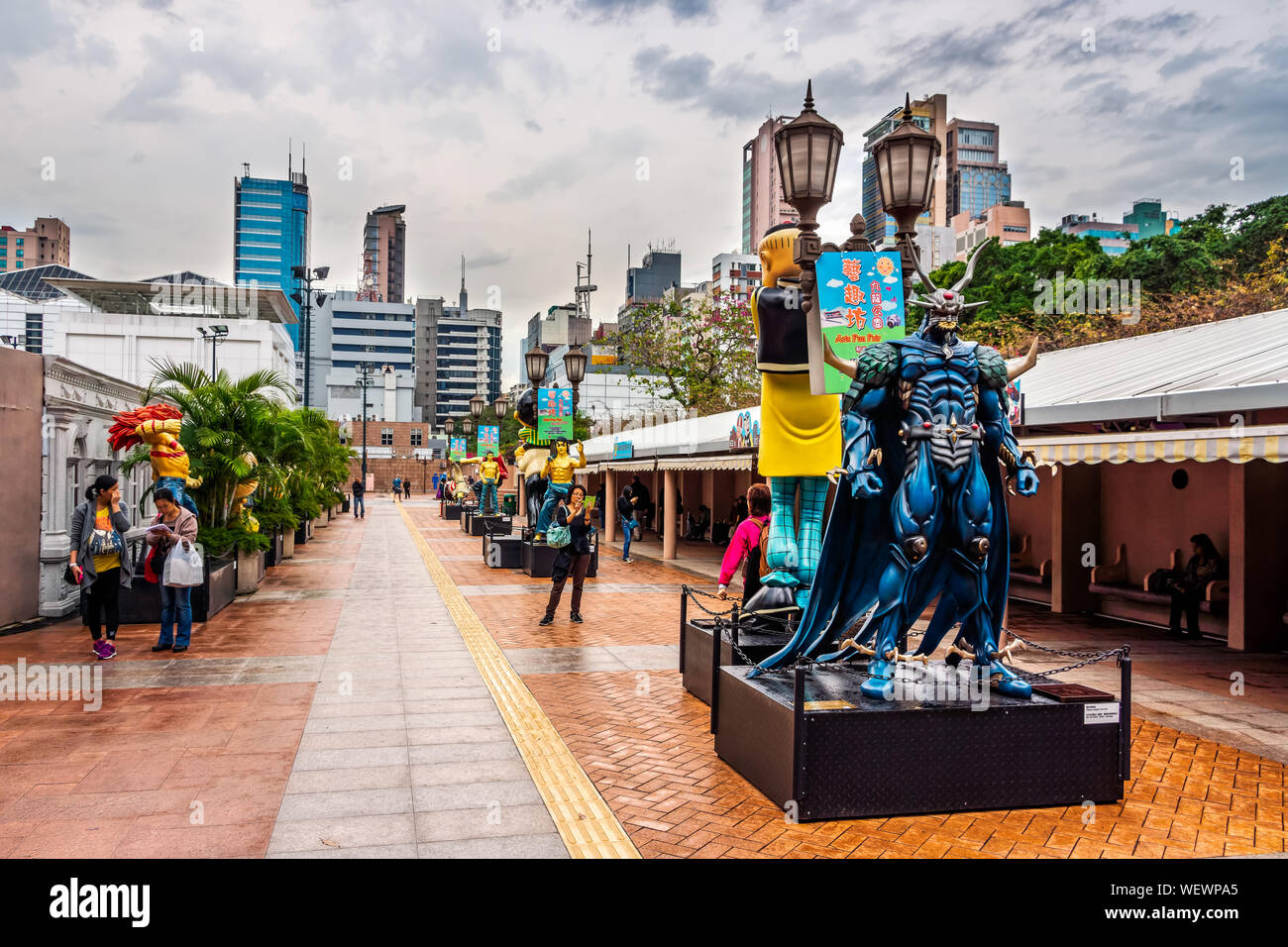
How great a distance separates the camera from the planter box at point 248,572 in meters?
13.6

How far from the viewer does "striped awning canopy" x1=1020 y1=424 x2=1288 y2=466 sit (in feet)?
23.2

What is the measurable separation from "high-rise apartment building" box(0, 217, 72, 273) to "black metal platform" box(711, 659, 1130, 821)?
150715 millimetres

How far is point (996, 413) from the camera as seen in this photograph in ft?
17.4

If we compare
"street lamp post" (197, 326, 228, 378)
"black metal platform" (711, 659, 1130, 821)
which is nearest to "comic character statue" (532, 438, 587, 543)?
"black metal platform" (711, 659, 1130, 821)

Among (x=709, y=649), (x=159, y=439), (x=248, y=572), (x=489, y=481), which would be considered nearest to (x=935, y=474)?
(x=709, y=649)

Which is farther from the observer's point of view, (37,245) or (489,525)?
(37,245)

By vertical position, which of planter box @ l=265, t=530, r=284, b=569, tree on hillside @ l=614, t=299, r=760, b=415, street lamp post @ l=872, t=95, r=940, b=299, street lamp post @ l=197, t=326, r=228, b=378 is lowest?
planter box @ l=265, t=530, r=284, b=569

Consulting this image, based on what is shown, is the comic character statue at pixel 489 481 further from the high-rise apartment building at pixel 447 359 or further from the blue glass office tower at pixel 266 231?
the blue glass office tower at pixel 266 231

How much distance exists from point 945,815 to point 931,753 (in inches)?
14.1

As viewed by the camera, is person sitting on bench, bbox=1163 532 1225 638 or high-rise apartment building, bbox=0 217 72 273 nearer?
person sitting on bench, bbox=1163 532 1225 638

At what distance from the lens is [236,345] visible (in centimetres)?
3912

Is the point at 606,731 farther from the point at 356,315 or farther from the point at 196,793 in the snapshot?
the point at 356,315

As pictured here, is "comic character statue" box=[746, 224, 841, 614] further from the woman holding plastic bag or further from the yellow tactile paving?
the woman holding plastic bag

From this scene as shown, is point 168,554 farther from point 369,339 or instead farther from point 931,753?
point 369,339
